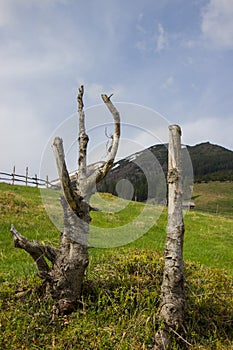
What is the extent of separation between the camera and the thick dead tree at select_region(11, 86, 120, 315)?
5371 mm

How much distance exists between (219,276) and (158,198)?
281 cm

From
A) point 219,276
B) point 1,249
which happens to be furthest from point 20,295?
point 1,249

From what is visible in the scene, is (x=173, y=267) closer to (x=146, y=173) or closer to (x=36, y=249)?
(x=146, y=173)

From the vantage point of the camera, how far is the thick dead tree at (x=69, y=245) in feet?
17.6

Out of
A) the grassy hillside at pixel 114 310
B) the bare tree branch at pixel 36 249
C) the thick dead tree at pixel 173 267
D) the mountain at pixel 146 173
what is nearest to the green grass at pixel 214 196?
the grassy hillside at pixel 114 310

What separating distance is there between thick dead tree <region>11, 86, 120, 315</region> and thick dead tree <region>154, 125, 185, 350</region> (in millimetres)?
1312

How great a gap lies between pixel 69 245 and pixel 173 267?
173cm

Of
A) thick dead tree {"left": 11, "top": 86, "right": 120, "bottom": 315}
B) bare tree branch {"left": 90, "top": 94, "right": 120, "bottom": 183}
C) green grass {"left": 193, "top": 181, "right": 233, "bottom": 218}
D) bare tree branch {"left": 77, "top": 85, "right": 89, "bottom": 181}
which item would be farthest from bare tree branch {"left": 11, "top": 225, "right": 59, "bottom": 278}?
green grass {"left": 193, "top": 181, "right": 233, "bottom": 218}

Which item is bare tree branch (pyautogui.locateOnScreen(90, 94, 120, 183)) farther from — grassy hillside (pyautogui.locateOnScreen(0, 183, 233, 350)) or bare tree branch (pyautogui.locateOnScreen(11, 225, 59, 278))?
bare tree branch (pyautogui.locateOnScreen(11, 225, 59, 278))

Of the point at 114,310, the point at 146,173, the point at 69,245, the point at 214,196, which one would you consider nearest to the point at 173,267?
the point at 114,310

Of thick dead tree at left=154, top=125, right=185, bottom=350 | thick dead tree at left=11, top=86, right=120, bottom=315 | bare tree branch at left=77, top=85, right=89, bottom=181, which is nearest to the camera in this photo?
thick dead tree at left=154, top=125, right=185, bottom=350

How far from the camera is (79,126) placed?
19.5 ft

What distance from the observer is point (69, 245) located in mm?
5586

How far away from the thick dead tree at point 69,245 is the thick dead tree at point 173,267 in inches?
51.6
